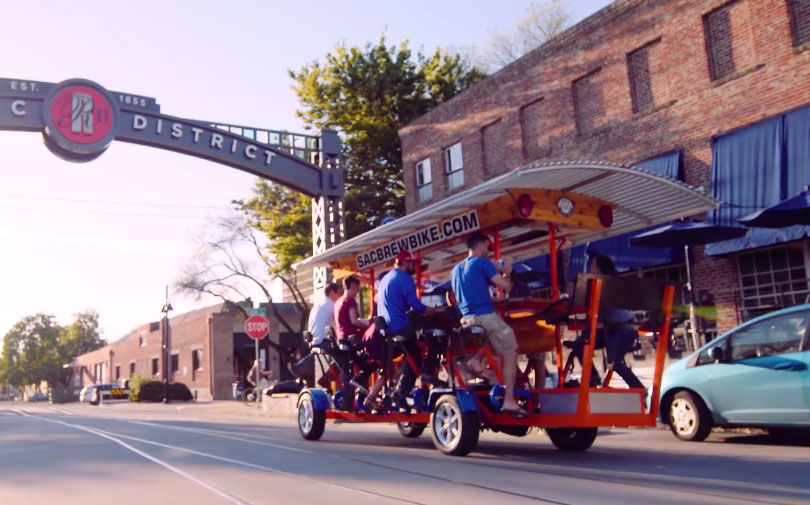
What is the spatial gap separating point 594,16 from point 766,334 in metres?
13.0

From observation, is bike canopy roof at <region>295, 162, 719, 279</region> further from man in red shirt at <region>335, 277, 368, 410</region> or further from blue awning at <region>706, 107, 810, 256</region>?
blue awning at <region>706, 107, 810, 256</region>

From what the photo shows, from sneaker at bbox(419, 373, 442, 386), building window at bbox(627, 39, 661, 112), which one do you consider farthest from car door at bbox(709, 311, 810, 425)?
building window at bbox(627, 39, 661, 112)

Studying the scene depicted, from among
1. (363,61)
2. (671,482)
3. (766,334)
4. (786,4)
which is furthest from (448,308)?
(363,61)

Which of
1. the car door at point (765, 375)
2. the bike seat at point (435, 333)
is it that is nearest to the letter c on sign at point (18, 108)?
the bike seat at point (435, 333)

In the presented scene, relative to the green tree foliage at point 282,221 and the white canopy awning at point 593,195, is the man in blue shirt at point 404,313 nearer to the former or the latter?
the white canopy awning at point 593,195

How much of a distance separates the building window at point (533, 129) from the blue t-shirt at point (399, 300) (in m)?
13.6

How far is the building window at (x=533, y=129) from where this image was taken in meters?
21.9

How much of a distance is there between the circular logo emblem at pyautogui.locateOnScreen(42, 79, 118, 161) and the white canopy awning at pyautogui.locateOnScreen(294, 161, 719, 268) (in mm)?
11628

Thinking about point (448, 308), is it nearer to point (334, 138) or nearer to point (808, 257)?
point (808, 257)

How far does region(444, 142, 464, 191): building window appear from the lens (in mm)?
25062

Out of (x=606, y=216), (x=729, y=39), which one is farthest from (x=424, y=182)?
(x=606, y=216)

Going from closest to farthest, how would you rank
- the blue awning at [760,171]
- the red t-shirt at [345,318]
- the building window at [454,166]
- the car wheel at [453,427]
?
the car wheel at [453,427]
the red t-shirt at [345,318]
the blue awning at [760,171]
the building window at [454,166]

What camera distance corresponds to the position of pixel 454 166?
83.4ft

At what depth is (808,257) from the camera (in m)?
15.1
